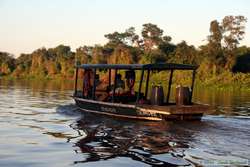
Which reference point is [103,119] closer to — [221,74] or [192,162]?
[192,162]

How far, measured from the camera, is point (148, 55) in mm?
63719

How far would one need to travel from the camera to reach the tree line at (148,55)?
54.4m

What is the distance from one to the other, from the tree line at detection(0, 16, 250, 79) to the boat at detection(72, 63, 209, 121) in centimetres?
3658

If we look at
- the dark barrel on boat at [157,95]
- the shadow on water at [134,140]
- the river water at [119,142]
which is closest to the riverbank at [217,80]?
the dark barrel on boat at [157,95]

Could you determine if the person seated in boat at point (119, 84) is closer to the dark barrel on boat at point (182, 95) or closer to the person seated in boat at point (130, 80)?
the person seated in boat at point (130, 80)

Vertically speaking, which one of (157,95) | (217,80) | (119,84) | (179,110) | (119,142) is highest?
(217,80)

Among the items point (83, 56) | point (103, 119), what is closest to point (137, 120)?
point (103, 119)

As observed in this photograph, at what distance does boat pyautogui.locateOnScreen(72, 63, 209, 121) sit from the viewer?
48.9ft

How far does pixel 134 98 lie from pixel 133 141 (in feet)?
18.9

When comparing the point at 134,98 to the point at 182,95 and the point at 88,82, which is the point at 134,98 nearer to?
the point at 88,82

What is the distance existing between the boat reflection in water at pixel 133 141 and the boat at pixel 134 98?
37 cm

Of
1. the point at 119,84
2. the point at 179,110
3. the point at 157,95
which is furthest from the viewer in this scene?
the point at 119,84

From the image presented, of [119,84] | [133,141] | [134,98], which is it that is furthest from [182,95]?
[133,141]

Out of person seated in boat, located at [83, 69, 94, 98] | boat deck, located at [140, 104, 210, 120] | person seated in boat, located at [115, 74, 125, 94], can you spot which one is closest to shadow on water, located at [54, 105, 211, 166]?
boat deck, located at [140, 104, 210, 120]
